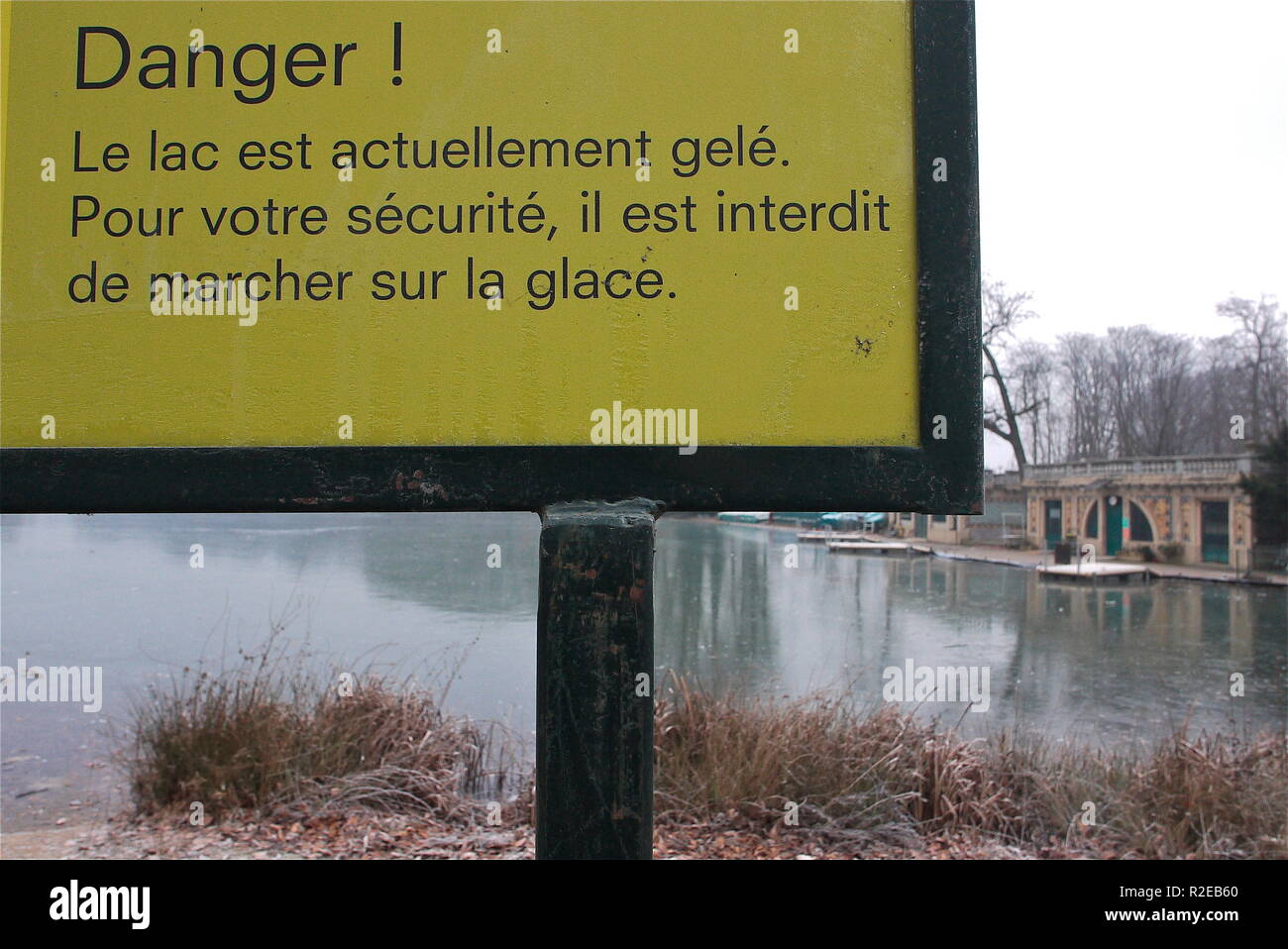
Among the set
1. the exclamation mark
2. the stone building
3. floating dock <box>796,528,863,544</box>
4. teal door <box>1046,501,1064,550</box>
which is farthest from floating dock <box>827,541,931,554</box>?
the exclamation mark

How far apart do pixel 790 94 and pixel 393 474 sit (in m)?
1.56

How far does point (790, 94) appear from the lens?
2.42 m

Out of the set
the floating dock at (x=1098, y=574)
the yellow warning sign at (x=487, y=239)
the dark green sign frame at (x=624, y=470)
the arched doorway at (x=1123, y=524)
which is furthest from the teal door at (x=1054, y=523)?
the yellow warning sign at (x=487, y=239)

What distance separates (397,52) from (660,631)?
18831 millimetres

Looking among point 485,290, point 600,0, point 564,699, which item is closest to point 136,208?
point 485,290

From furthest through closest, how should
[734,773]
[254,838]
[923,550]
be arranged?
[923,550], [734,773], [254,838]

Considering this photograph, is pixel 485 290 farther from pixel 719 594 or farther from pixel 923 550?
pixel 923 550

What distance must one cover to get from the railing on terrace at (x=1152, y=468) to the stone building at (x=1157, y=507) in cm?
5

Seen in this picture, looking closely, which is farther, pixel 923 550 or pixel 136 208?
pixel 923 550

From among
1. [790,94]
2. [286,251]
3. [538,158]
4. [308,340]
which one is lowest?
[308,340]

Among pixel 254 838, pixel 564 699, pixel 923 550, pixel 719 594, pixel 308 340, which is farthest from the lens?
pixel 923 550

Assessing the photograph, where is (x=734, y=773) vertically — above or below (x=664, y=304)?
below

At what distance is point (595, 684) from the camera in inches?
86.2

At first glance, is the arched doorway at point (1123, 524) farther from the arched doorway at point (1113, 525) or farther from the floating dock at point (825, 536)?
the floating dock at point (825, 536)
